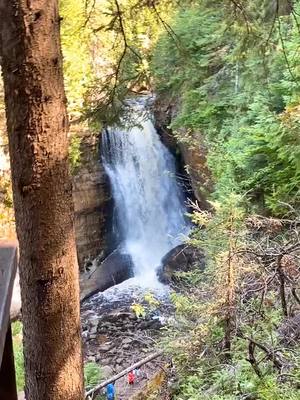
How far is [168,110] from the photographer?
12.1 m

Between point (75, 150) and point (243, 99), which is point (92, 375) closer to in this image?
point (75, 150)

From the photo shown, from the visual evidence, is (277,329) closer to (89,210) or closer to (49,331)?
(49,331)

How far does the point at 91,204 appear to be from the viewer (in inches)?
485

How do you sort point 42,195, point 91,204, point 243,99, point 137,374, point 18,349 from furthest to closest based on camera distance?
point 91,204, point 243,99, point 137,374, point 18,349, point 42,195

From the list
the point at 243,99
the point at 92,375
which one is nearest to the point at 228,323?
the point at 92,375

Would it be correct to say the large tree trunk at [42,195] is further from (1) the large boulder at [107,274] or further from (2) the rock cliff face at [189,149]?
(1) the large boulder at [107,274]

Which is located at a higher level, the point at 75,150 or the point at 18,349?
the point at 75,150

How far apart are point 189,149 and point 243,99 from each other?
2.32 meters

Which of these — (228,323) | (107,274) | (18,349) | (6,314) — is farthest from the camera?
(107,274)

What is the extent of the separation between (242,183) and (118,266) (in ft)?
18.2

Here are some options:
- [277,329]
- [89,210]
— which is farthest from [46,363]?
[89,210]

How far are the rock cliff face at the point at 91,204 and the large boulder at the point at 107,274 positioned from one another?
0.79ft

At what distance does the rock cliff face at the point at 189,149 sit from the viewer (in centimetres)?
1040

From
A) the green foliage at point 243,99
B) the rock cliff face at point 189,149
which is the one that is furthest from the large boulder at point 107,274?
the green foliage at point 243,99
